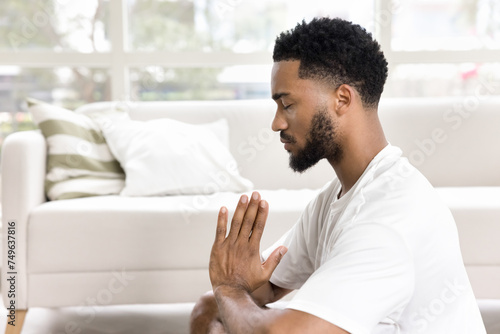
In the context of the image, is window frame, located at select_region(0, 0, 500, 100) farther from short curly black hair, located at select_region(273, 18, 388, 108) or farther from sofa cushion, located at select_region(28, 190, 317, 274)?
short curly black hair, located at select_region(273, 18, 388, 108)

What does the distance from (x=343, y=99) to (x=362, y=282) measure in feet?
1.41

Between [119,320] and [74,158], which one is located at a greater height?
[74,158]

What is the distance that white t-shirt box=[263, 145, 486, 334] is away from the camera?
3.27 feet

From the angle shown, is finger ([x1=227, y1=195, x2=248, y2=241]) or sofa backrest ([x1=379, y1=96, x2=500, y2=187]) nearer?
finger ([x1=227, y1=195, x2=248, y2=241])

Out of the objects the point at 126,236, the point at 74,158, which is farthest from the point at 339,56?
the point at 74,158

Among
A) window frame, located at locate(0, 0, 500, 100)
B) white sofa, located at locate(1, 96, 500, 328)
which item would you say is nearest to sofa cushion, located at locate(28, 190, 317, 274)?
white sofa, located at locate(1, 96, 500, 328)

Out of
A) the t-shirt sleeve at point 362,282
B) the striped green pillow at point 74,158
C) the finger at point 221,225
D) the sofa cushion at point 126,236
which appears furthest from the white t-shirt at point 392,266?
the striped green pillow at point 74,158

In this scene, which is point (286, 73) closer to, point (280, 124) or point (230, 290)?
point (280, 124)

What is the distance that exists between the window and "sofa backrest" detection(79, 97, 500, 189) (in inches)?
26.0

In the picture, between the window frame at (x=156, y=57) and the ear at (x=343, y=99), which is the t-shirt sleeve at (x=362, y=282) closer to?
the ear at (x=343, y=99)

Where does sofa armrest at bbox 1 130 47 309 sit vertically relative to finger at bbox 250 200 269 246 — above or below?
below

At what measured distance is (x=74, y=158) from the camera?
2562 mm

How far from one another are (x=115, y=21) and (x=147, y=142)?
1135 millimetres

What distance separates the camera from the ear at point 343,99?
127 cm
